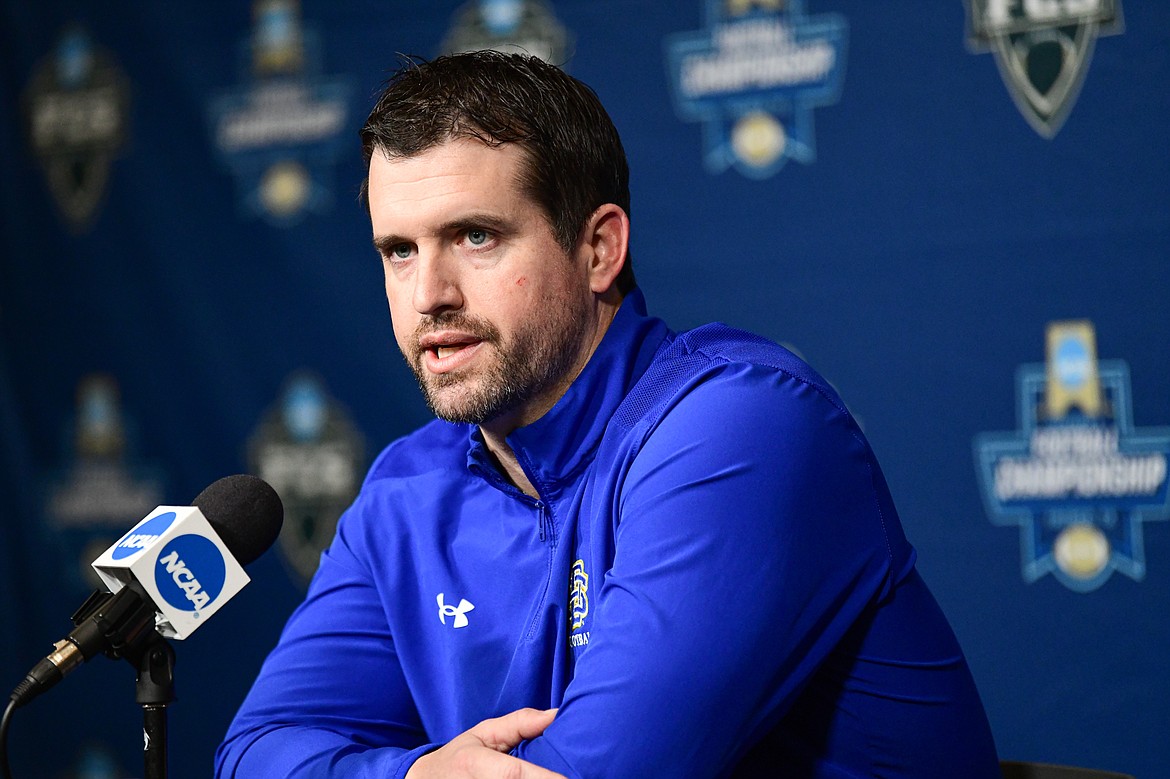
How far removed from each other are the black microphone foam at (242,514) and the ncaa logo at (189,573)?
0.04 meters

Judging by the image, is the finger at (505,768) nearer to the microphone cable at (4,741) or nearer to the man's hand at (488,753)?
the man's hand at (488,753)

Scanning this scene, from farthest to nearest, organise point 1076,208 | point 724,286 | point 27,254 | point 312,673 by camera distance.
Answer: point 27,254, point 724,286, point 1076,208, point 312,673

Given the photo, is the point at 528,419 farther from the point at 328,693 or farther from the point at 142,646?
the point at 142,646

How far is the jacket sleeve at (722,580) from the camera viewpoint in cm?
105

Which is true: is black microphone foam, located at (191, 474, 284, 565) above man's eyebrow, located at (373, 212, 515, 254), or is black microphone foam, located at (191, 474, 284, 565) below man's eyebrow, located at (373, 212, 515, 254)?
below

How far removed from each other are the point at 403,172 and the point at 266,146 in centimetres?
176

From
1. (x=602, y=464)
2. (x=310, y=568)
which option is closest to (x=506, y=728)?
(x=602, y=464)

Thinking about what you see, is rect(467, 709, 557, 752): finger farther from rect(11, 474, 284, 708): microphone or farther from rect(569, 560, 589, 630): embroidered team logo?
rect(11, 474, 284, 708): microphone

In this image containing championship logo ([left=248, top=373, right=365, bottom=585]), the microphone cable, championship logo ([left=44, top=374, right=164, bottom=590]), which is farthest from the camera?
championship logo ([left=44, top=374, right=164, bottom=590])

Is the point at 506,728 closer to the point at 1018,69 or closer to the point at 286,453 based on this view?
the point at 1018,69

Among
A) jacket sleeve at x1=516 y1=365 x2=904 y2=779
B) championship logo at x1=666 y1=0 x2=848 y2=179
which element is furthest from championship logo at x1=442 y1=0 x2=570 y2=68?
jacket sleeve at x1=516 y1=365 x2=904 y2=779

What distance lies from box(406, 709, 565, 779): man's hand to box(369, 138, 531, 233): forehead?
56 cm

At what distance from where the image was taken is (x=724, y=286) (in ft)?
8.54

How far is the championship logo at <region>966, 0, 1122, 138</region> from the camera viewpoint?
2279mm
